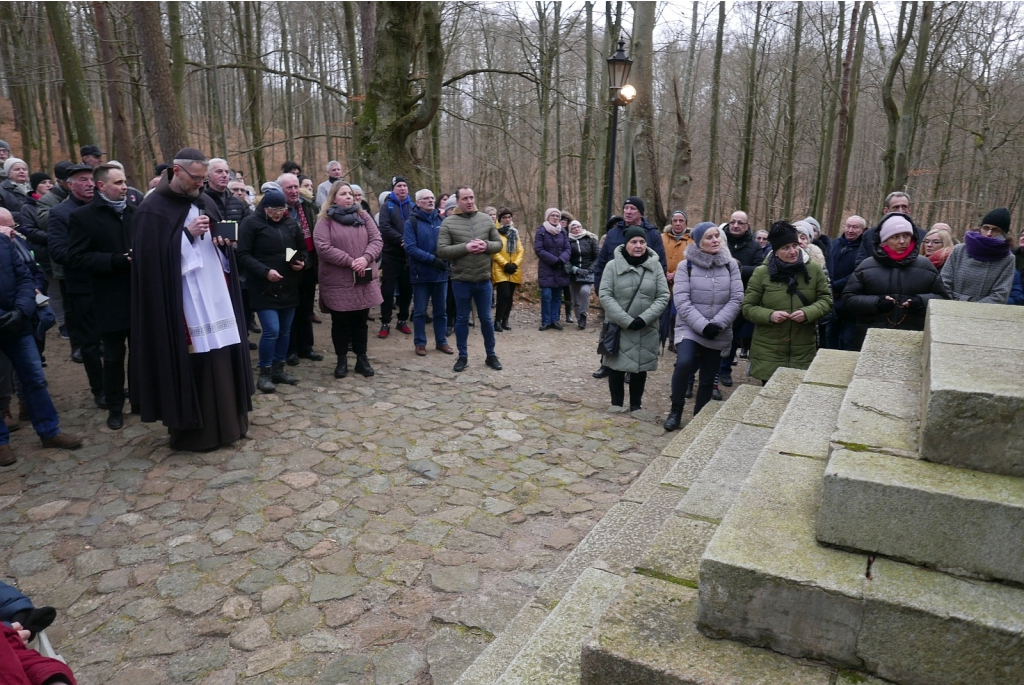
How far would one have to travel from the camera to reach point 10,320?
5.21 meters

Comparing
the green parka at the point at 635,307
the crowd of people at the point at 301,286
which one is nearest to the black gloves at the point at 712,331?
the crowd of people at the point at 301,286

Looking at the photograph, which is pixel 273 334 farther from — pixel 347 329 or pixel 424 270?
pixel 424 270

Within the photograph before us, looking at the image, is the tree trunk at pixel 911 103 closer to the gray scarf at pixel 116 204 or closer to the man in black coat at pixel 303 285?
the man in black coat at pixel 303 285

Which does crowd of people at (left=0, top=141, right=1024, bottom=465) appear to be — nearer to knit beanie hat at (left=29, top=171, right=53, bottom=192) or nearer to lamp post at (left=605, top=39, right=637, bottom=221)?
knit beanie hat at (left=29, top=171, right=53, bottom=192)

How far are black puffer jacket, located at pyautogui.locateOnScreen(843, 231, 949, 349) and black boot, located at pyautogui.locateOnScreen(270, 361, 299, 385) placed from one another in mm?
5621

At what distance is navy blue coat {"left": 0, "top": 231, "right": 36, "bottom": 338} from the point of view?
5.28m

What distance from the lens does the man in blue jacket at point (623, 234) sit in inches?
324

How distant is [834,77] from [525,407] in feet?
61.9

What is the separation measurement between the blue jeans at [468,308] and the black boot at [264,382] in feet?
7.44

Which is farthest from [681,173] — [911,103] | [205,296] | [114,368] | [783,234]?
[114,368]

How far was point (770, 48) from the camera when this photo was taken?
2509cm

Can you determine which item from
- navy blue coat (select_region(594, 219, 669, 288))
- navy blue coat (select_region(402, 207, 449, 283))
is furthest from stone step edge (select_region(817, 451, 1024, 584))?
navy blue coat (select_region(402, 207, 449, 283))

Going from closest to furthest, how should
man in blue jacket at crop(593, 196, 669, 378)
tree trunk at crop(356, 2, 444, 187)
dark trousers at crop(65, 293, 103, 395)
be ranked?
1. dark trousers at crop(65, 293, 103, 395)
2. man in blue jacket at crop(593, 196, 669, 378)
3. tree trunk at crop(356, 2, 444, 187)

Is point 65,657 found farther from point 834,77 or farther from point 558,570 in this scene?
point 834,77
